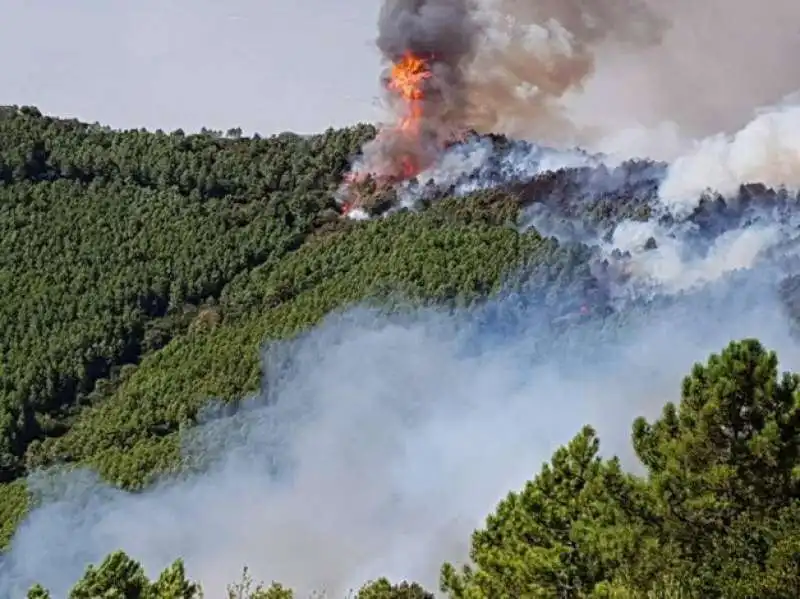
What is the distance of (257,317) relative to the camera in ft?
342

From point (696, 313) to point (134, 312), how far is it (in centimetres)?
5131

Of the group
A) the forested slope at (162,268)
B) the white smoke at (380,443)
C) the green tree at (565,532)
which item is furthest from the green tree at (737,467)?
the forested slope at (162,268)

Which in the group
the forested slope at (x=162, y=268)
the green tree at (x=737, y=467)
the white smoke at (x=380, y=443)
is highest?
the forested slope at (x=162, y=268)

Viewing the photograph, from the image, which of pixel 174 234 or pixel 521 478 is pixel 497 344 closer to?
pixel 521 478

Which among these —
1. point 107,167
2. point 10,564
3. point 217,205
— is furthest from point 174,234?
point 10,564

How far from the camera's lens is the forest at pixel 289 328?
21328 mm

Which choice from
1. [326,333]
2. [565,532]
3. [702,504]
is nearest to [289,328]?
[326,333]

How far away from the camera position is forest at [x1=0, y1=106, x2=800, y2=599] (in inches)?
840

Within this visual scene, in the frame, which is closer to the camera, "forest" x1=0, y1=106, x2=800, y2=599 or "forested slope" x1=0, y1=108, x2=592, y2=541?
"forest" x1=0, y1=106, x2=800, y2=599

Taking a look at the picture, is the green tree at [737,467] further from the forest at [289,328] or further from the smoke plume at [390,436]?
the smoke plume at [390,436]

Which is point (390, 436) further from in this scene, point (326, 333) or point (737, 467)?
point (737, 467)

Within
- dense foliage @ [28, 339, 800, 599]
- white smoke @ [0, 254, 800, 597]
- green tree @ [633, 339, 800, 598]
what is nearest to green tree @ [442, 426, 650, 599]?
dense foliage @ [28, 339, 800, 599]

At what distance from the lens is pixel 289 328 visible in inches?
3794

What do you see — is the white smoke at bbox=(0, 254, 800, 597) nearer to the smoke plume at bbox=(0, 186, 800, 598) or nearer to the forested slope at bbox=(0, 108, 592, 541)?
the smoke plume at bbox=(0, 186, 800, 598)
